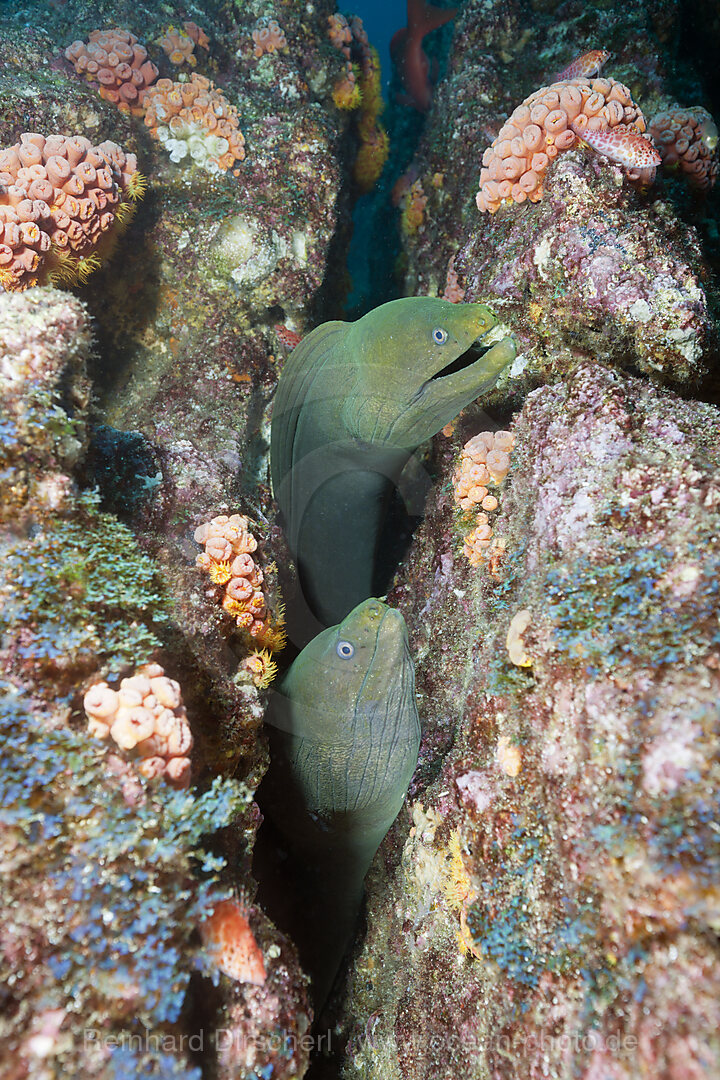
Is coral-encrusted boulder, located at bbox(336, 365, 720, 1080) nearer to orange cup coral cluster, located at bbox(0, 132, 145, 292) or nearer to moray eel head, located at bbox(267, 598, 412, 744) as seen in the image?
moray eel head, located at bbox(267, 598, 412, 744)

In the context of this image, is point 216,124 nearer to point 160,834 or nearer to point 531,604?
point 531,604

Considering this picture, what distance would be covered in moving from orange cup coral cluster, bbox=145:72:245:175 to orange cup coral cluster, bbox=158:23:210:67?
335 mm

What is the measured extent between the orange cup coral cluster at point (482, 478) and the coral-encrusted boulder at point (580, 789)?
84 mm

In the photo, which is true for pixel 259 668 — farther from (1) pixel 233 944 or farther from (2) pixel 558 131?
(2) pixel 558 131

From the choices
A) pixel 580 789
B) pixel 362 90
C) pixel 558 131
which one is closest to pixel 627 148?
pixel 558 131

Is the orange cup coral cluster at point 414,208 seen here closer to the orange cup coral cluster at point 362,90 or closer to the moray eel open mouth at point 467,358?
the orange cup coral cluster at point 362,90

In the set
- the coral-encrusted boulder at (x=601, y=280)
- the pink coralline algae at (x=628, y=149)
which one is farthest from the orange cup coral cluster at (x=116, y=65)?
the pink coralline algae at (x=628, y=149)

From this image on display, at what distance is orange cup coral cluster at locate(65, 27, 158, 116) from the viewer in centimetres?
411

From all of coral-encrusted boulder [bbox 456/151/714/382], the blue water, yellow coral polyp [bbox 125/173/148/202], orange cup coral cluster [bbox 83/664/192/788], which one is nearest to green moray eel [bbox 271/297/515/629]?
coral-encrusted boulder [bbox 456/151/714/382]

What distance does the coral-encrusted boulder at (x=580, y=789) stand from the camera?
1.30 meters

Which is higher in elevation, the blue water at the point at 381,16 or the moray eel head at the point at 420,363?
the blue water at the point at 381,16

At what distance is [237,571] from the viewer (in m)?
2.62

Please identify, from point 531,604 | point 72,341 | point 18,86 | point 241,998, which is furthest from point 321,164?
point 241,998

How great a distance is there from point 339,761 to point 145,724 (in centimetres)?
150
